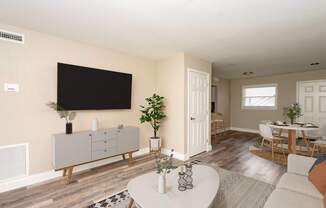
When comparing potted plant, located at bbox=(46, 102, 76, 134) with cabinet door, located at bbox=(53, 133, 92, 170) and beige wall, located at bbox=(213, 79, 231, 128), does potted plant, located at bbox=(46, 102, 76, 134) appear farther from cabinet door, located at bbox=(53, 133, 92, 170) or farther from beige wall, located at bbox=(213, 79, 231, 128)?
beige wall, located at bbox=(213, 79, 231, 128)

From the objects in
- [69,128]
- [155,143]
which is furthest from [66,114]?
[155,143]

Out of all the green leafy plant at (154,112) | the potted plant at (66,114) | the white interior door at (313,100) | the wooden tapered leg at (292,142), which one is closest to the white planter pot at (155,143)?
the green leafy plant at (154,112)

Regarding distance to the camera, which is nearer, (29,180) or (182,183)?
(182,183)

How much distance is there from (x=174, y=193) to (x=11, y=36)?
3124mm

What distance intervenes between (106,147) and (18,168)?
128 cm

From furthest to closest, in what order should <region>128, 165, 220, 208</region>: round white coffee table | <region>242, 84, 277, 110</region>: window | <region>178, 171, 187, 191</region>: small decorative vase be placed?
<region>242, 84, 277, 110</region>: window < <region>178, 171, 187, 191</region>: small decorative vase < <region>128, 165, 220, 208</region>: round white coffee table

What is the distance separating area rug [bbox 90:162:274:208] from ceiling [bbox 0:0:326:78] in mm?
2390

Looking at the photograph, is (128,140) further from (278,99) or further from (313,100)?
(313,100)

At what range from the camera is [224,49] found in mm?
3424

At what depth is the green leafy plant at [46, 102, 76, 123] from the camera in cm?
274

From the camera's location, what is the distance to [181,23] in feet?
7.65

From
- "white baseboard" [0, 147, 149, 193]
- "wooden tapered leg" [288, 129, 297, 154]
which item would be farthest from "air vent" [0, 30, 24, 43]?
"wooden tapered leg" [288, 129, 297, 154]

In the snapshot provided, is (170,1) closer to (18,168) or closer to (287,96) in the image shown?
(18,168)

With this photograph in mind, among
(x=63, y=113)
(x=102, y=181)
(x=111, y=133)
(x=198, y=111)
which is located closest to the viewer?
(x=102, y=181)
